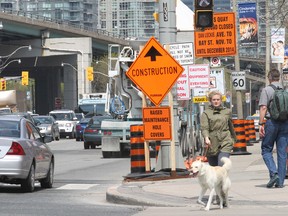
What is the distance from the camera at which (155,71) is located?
18172mm

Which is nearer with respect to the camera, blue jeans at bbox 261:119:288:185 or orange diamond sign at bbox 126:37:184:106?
blue jeans at bbox 261:119:288:185

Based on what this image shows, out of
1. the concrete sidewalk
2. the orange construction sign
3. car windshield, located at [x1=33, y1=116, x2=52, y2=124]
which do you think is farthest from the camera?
car windshield, located at [x1=33, y1=116, x2=52, y2=124]

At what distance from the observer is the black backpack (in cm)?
1540

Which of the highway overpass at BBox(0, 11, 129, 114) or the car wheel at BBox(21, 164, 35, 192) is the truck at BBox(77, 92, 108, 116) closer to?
the highway overpass at BBox(0, 11, 129, 114)

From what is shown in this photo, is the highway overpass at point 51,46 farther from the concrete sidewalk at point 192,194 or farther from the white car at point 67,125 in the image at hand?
the concrete sidewalk at point 192,194

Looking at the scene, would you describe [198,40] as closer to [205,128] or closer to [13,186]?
[13,186]

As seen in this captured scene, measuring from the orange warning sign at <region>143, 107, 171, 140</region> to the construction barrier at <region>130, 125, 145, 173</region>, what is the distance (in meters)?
1.28

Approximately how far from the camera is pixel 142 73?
59.7 ft

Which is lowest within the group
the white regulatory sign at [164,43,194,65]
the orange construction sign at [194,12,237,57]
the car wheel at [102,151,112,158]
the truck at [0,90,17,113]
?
the car wheel at [102,151,112,158]

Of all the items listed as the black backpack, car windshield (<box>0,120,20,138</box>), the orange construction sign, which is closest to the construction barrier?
car windshield (<box>0,120,20,138</box>)

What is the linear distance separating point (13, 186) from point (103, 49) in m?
96.7

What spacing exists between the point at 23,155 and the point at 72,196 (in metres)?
1.25

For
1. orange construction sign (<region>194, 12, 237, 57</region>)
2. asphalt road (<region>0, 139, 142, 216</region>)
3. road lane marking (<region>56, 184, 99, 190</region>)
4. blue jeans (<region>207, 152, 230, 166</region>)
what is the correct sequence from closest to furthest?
asphalt road (<region>0, 139, 142, 216</region>) → blue jeans (<region>207, 152, 230, 166</region>) → road lane marking (<region>56, 184, 99, 190</region>) → orange construction sign (<region>194, 12, 237, 57</region>)

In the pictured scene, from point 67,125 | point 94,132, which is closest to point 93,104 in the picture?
point 67,125
